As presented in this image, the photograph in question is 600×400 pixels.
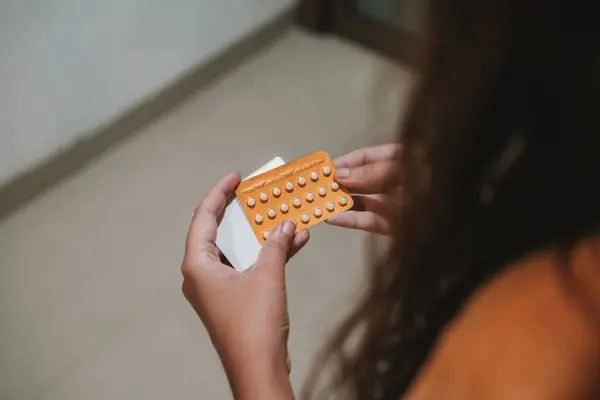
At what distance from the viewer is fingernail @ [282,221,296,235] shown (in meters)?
0.80

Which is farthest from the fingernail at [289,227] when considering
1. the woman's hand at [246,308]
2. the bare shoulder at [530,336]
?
the bare shoulder at [530,336]

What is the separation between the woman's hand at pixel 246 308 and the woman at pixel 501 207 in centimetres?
17

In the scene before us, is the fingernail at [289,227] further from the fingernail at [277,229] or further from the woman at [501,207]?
the woman at [501,207]

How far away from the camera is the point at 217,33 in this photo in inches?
59.6

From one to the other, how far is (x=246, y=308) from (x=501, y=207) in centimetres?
32

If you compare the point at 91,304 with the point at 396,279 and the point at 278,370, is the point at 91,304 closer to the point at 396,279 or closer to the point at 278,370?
the point at 278,370

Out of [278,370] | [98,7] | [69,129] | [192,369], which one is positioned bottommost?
[192,369]

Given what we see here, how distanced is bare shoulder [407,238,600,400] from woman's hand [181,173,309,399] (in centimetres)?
26

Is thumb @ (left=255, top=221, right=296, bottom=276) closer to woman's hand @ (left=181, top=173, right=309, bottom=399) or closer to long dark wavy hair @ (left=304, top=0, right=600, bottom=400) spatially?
woman's hand @ (left=181, top=173, right=309, bottom=399)

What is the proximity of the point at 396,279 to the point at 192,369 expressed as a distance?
2.18 ft

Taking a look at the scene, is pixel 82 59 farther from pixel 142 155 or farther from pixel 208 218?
pixel 208 218

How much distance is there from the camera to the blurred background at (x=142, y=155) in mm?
1121

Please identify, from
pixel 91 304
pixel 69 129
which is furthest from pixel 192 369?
pixel 69 129

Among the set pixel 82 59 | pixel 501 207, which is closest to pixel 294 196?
pixel 501 207
